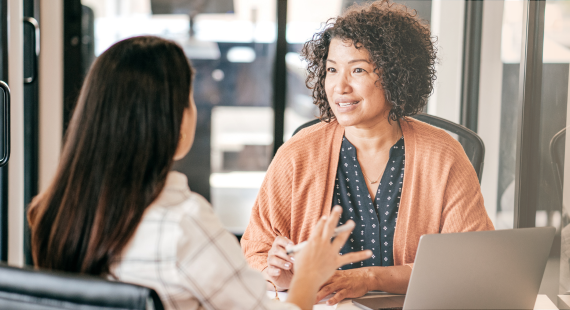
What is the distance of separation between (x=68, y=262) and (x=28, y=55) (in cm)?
202

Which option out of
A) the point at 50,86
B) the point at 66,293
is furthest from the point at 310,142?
the point at 50,86

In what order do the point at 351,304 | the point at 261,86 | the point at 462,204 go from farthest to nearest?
the point at 261,86
the point at 462,204
the point at 351,304

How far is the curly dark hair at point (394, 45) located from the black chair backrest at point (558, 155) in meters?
0.39

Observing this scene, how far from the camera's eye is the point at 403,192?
131 cm

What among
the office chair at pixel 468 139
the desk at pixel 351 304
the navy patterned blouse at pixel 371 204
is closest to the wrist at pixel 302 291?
the desk at pixel 351 304

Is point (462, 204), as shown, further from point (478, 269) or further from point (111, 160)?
point (111, 160)

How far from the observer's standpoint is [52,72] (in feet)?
9.44

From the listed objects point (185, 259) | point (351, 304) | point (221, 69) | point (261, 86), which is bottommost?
point (351, 304)

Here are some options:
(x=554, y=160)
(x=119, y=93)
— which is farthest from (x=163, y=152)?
(x=554, y=160)

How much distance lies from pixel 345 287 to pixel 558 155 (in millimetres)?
775

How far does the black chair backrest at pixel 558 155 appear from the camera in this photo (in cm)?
139

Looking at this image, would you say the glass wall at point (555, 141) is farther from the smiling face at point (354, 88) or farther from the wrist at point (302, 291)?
the wrist at point (302, 291)

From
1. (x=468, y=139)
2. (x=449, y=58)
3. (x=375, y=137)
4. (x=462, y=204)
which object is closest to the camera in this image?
(x=462, y=204)

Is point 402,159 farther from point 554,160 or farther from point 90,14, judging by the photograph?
point 90,14
